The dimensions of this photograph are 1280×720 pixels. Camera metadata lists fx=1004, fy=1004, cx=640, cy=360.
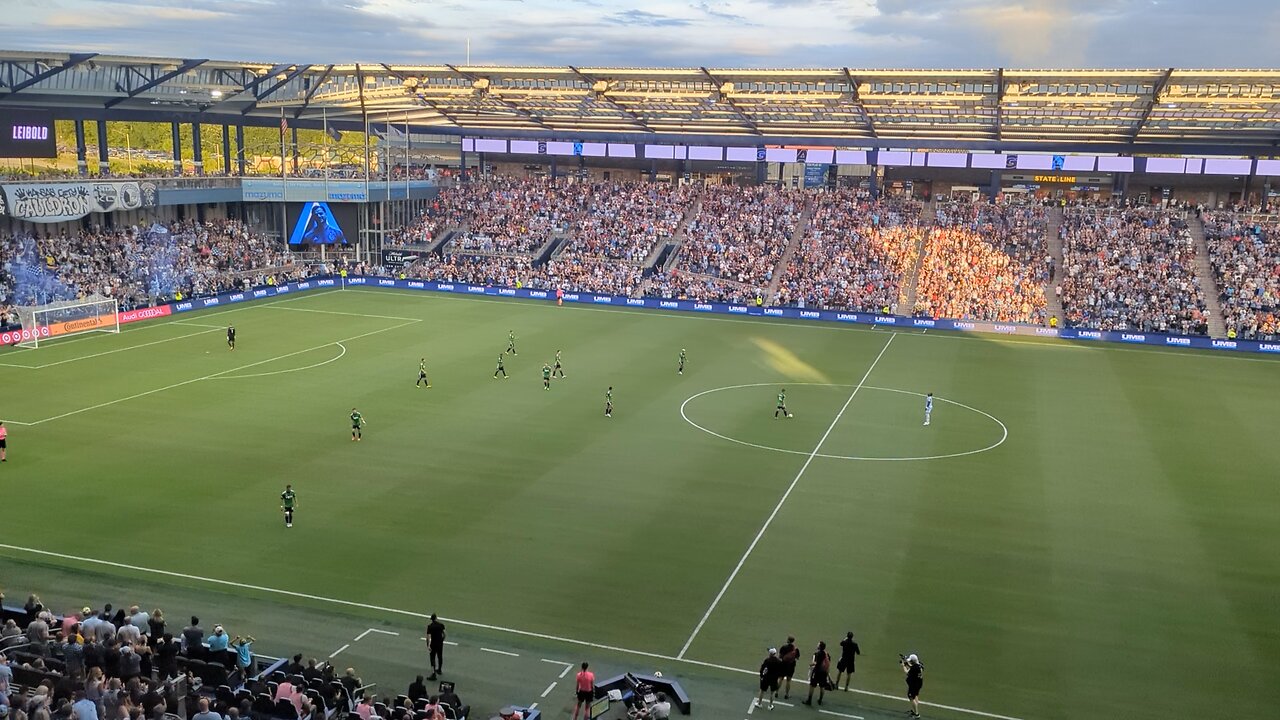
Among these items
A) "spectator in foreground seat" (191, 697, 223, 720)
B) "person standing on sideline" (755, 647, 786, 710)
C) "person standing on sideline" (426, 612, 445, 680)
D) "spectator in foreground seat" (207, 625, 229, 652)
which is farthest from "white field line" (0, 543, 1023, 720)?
"spectator in foreground seat" (191, 697, 223, 720)

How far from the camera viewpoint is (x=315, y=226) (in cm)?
7988

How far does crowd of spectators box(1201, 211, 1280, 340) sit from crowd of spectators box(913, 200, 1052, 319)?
34.9ft

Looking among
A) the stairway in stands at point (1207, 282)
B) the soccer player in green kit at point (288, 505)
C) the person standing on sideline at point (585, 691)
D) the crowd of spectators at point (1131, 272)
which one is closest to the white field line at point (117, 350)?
the soccer player in green kit at point (288, 505)

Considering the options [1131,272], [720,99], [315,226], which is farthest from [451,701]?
[315,226]

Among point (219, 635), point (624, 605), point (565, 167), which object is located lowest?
point (624, 605)

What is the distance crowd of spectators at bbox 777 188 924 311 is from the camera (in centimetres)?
6881

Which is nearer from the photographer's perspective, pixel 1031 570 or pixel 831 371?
pixel 1031 570

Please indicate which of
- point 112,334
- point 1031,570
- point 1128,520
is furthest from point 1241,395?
point 112,334

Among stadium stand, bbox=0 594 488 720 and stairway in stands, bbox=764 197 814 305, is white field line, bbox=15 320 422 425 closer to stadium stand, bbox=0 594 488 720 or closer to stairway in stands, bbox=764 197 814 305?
stadium stand, bbox=0 594 488 720

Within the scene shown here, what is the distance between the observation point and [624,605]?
22.2 meters

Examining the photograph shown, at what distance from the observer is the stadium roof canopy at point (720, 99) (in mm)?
56156

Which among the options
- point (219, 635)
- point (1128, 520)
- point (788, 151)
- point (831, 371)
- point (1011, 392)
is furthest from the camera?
point (788, 151)

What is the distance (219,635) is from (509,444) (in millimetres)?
17347

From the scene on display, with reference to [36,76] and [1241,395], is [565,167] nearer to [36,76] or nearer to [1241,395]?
[36,76]
